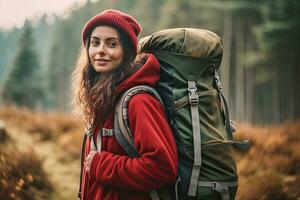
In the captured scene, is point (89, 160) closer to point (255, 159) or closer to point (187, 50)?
point (187, 50)

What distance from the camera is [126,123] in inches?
88.4

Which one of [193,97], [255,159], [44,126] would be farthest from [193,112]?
[44,126]

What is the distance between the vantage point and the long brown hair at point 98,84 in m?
2.36

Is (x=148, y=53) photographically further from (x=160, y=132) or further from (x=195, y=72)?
Result: (x=160, y=132)

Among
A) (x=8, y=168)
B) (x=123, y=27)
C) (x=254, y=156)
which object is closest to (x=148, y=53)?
(x=123, y=27)

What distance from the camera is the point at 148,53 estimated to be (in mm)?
2549

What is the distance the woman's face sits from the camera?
7.97 ft

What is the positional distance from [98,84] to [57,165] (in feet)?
18.0

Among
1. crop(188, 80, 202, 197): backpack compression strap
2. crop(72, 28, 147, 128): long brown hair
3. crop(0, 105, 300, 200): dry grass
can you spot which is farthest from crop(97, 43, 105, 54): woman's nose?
crop(0, 105, 300, 200): dry grass

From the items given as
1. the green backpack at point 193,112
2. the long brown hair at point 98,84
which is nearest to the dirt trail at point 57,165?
the long brown hair at point 98,84

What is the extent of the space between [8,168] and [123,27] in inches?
132

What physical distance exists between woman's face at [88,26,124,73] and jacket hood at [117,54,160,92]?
16 cm

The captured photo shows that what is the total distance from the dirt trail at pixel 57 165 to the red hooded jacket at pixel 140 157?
3666 mm

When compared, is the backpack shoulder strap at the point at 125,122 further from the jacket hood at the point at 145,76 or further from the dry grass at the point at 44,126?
the dry grass at the point at 44,126
